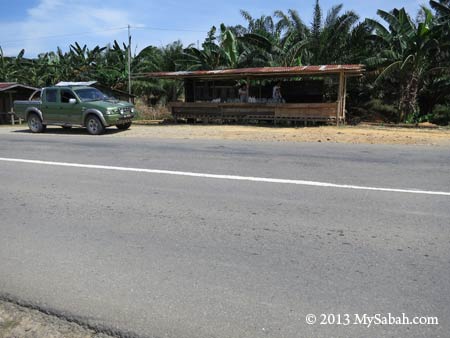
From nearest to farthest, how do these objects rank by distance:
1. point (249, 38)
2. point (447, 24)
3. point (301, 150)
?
point (301, 150) < point (447, 24) < point (249, 38)

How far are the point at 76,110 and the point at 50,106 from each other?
151cm

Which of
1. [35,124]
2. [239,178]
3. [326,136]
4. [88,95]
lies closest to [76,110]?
[88,95]

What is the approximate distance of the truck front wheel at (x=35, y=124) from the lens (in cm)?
1849

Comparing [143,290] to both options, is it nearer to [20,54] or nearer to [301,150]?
[301,150]

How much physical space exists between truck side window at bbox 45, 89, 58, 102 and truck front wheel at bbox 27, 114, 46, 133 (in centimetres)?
103

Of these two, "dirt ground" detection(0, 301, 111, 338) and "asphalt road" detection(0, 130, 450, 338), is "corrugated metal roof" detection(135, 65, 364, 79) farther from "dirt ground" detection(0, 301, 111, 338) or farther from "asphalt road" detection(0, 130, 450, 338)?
"dirt ground" detection(0, 301, 111, 338)

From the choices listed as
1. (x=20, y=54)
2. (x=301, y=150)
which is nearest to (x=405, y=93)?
(x=301, y=150)

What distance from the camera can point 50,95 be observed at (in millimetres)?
17891

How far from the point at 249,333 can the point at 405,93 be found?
22749mm

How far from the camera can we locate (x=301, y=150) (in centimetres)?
1157

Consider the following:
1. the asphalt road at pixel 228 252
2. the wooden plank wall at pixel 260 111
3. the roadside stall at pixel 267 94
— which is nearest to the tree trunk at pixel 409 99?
the roadside stall at pixel 267 94

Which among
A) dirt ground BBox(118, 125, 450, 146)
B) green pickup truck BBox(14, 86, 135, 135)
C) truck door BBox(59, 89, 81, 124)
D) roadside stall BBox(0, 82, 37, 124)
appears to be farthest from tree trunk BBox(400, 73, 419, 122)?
roadside stall BBox(0, 82, 37, 124)

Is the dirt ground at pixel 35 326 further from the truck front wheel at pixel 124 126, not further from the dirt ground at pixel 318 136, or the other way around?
the truck front wheel at pixel 124 126

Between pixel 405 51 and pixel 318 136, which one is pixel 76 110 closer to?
pixel 318 136
